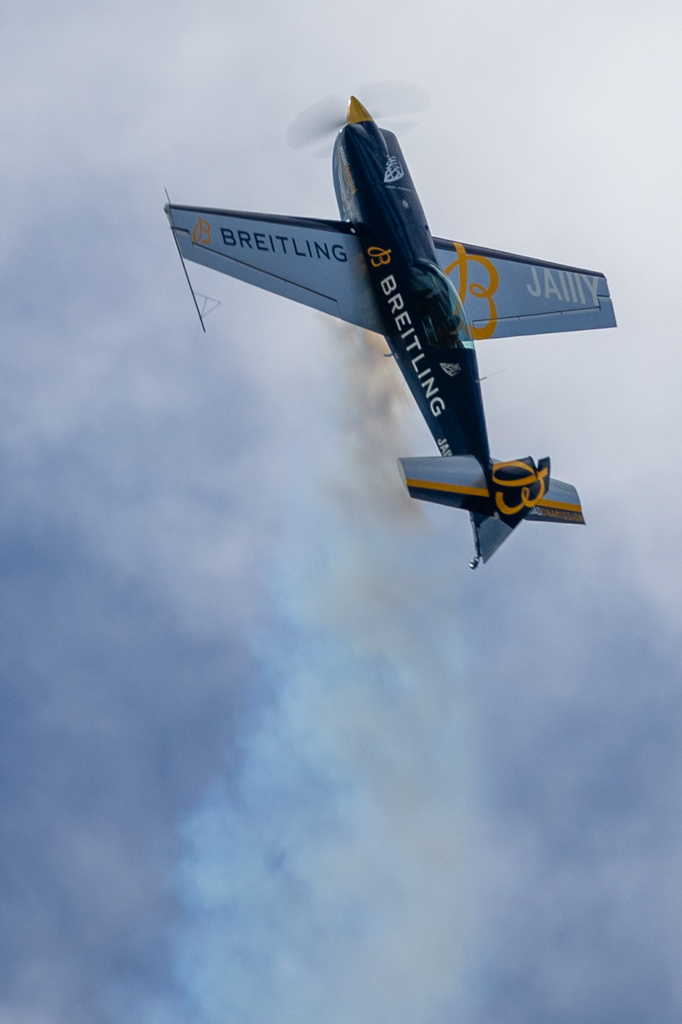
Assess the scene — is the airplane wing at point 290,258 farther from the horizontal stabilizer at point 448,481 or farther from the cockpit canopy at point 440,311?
the horizontal stabilizer at point 448,481

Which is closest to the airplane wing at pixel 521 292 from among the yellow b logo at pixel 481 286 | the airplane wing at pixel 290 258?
the yellow b logo at pixel 481 286

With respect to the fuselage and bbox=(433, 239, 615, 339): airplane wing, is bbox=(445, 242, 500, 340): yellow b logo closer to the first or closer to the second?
bbox=(433, 239, 615, 339): airplane wing

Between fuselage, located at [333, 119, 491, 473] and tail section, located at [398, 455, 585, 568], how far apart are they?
560mm

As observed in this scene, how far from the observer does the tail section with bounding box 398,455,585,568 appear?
3419 cm

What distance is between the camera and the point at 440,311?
1487 inches

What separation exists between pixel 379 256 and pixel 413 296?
156cm

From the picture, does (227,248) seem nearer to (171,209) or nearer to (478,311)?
(171,209)

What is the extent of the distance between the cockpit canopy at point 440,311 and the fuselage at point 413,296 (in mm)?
22

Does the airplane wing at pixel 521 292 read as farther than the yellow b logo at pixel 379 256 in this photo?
Yes

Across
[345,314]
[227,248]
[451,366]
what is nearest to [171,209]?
[227,248]

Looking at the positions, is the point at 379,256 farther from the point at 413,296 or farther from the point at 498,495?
the point at 498,495

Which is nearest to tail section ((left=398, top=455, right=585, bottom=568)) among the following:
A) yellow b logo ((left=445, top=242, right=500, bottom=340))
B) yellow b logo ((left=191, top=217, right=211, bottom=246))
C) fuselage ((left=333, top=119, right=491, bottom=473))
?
fuselage ((left=333, top=119, right=491, bottom=473))

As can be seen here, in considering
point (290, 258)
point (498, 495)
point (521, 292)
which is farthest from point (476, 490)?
point (521, 292)

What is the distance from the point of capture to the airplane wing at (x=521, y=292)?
41.0m
